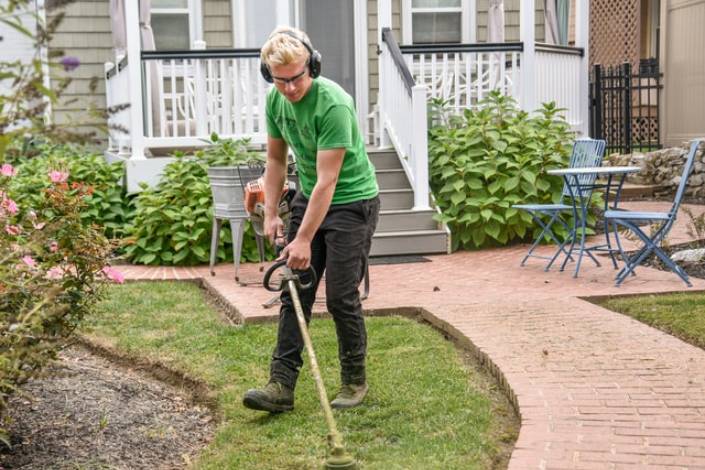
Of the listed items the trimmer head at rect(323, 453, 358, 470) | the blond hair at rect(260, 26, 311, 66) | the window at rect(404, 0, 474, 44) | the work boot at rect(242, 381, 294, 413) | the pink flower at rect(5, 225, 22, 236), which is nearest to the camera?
the trimmer head at rect(323, 453, 358, 470)

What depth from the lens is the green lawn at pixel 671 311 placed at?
6.30 meters

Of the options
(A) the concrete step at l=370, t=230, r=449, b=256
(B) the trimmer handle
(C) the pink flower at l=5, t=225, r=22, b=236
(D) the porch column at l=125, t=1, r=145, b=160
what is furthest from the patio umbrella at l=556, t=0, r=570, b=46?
(C) the pink flower at l=5, t=225, r=22, b=236

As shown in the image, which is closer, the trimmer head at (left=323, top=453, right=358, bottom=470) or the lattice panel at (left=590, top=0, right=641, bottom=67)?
the trimmer head at (left=323, top=453, right=358, bottom=470)

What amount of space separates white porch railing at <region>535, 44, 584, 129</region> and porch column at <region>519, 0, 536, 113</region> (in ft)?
0.63

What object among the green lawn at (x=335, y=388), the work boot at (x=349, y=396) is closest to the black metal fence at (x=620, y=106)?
the green lawn at (x=335, y=388)

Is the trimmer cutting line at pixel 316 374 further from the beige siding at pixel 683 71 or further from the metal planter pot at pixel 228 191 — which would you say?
the beige siding at pixel 683 71

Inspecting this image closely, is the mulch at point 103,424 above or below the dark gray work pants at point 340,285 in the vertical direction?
below

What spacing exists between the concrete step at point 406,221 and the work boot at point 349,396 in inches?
218

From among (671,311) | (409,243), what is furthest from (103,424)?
(409,243)

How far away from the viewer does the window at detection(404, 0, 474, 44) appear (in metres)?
14.9

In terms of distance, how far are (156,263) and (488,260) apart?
10.4 ft

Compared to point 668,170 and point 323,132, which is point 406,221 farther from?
point 323,132

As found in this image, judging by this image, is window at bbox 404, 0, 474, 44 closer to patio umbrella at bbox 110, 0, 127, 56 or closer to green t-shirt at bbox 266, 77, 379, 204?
patio umbrella at bbox 110, 0, 127, 56

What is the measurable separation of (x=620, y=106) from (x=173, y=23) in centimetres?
664
